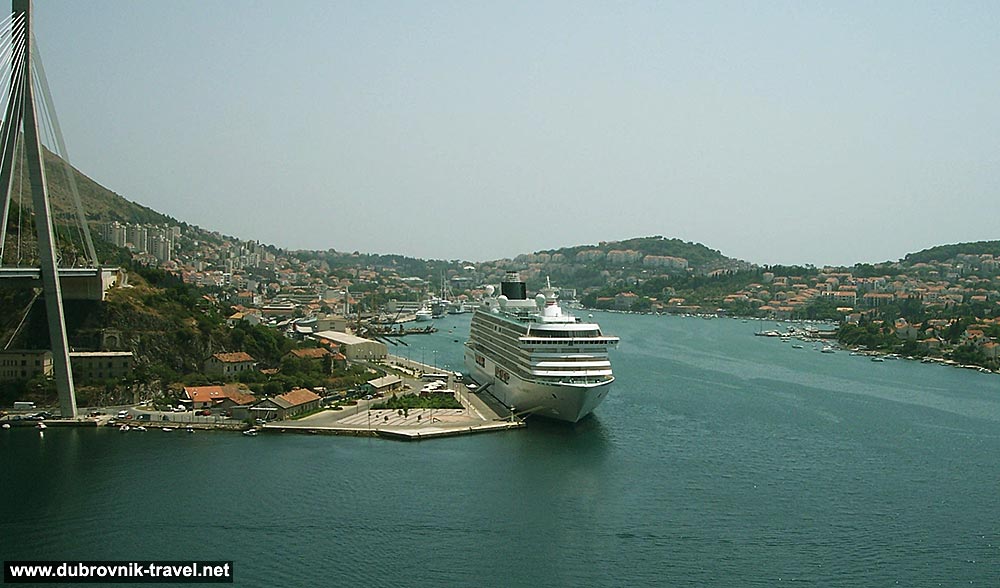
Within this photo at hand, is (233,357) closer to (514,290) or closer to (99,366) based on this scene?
(99,366)

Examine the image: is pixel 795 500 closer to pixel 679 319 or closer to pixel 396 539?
pixel 396 539

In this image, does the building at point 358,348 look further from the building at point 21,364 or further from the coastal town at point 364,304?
the building at point 21,364

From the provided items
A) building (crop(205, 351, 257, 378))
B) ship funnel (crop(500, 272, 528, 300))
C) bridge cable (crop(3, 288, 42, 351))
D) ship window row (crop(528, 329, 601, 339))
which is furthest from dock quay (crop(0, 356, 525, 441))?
ship funnel (crop(500, 272, 528, 300))

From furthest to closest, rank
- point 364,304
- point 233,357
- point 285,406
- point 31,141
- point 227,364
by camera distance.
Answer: point 364,304 → point 233,357 → point 227,364 → point 285,406 → point 31,141

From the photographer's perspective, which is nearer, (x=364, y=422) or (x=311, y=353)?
(x=364, y=422)

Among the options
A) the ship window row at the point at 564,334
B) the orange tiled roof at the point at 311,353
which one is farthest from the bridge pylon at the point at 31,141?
the ship window row at the point at 564,334

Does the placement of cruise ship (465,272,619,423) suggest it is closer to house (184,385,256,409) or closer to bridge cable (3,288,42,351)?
house (184,385,256,409)

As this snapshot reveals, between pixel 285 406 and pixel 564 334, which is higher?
pixel 564 334

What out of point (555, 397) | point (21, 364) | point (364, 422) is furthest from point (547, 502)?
point (21, 364)

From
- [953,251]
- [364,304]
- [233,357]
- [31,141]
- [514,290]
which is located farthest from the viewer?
[953,251]
